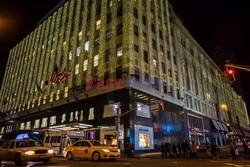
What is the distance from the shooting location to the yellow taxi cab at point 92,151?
1489 cm

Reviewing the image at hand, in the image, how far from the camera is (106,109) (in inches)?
1221

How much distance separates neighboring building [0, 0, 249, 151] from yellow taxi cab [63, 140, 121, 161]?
11060 millimetres

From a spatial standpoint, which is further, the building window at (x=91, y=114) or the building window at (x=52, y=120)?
the building window at (x=52, y=120)

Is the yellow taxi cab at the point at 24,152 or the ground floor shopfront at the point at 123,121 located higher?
the ground floor shopfront at the point at 123,121

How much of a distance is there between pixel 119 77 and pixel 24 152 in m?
19.9

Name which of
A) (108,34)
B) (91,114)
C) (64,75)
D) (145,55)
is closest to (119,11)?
(108,34)

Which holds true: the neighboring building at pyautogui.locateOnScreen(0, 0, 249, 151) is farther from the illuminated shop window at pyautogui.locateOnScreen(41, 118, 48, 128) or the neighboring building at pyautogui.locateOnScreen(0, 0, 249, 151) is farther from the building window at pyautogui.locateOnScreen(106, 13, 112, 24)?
the illuminated shop window at pyautogui.locateOnScreen(41, 118, 48, 128)

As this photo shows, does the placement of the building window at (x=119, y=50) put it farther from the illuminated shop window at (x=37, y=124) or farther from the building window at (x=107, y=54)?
the illuminated shop window at (x=37, y=124)

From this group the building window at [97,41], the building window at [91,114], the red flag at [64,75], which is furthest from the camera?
the red flag at [64,75]

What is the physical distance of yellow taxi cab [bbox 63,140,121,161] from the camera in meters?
14.9

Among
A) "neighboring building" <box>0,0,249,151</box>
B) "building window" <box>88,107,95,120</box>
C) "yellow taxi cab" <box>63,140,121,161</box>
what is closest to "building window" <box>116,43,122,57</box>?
"neighboring building" <box>0,0,249,151</box>

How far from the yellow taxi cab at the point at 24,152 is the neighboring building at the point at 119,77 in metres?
13.5

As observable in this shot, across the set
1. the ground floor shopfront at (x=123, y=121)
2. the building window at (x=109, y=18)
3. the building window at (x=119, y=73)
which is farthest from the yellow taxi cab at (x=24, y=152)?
the building window at (x=109, y=18)

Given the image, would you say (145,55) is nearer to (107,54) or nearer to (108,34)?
(107,54)
